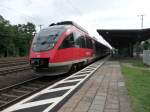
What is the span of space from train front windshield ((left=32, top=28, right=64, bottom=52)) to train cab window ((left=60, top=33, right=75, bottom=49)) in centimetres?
46

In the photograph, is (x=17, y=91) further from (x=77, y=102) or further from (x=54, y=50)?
(x=77, y=102)

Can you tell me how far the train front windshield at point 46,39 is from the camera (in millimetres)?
14086

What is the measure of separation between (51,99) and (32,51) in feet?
23.1

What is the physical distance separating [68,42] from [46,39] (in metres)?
1.29

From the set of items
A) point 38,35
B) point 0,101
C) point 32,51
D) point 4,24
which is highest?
point 4,24

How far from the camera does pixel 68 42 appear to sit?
15.0 meters

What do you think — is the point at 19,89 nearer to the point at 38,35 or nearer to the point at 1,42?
the point at 38,35

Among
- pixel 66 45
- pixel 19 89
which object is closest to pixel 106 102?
pixel 19 89

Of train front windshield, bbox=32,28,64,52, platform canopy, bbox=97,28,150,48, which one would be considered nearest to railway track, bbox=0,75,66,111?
train front windshield, bbox=32,28,64,52

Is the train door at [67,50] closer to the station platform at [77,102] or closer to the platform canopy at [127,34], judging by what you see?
the station platform at [77,102]

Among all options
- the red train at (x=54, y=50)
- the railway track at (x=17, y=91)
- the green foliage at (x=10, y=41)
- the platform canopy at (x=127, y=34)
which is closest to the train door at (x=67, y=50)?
the red train at (x=54, y=50)

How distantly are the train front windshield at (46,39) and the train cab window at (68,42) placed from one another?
462mm

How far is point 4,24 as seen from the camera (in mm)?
60719

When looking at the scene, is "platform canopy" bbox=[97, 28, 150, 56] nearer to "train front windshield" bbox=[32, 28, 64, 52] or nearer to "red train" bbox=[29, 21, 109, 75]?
"red train" bbox=[29, 21, 109, 75]
